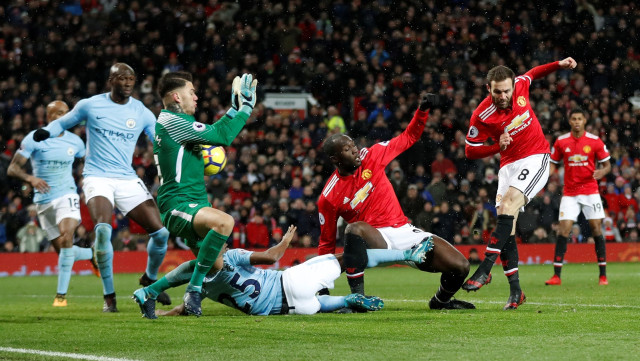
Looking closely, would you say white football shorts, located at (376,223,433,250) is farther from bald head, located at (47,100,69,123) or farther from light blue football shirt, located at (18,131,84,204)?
light blue football shirt, located at (18,131,84,204)

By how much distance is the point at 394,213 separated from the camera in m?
8.31

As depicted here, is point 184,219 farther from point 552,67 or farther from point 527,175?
point 552,67

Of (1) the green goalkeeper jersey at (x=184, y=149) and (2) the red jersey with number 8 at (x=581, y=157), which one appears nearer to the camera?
(1) the green goalkeeper jersey at (x=184, y=149)

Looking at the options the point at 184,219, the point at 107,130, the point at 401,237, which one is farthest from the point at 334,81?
the point at 184,219

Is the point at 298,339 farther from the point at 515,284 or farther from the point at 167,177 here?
the point at 515,284

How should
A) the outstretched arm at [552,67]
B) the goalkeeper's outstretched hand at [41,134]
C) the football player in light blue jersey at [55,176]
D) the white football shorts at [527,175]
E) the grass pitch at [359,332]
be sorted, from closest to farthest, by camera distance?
the grass pitch at [359,332] → the white football shorts at [527,175] → the outstretched arm at [552,67] → the goalkeeper's outstretched hand at [41,134] → the football player in light blue jersey at [55,176]

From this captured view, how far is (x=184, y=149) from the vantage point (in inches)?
298

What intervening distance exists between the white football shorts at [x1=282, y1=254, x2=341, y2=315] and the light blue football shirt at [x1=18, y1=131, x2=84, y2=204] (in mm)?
4531

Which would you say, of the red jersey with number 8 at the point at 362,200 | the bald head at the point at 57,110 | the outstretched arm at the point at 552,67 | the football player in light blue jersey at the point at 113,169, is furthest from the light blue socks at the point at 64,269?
the outstretched arm at the point at 552,67

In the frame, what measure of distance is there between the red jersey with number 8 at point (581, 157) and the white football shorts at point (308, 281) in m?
6.45

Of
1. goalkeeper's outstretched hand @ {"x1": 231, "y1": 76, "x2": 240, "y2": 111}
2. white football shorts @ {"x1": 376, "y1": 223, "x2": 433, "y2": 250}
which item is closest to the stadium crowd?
white football shorts @ {"x1": 376, "y1": 223, "x2": 433, "y2": 250}

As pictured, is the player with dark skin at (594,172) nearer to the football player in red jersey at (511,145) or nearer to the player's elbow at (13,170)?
the football player in red jersey at (511,145)

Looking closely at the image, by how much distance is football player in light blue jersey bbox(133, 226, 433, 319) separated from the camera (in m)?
7.51

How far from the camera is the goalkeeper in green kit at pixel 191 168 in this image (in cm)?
734
